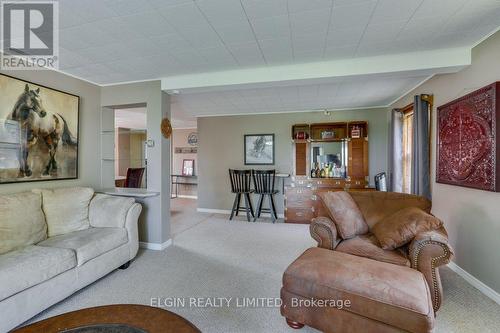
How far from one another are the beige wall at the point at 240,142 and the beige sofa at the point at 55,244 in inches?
121

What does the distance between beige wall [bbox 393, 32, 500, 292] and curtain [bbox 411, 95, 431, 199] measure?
0.37 ft

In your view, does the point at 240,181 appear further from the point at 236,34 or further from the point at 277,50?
the point at 236,34

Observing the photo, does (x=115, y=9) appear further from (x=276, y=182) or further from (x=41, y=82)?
(x=276, y=182)

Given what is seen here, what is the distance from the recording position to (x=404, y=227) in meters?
2.06

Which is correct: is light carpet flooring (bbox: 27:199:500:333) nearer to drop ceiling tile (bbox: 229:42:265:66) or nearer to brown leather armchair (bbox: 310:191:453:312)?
brown leather armchair (bbox: 310:191:453:312)

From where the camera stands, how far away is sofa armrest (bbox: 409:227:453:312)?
178 centimetres

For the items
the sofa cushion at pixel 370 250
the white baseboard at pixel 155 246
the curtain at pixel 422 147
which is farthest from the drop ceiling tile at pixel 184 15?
the curtain at pixel 422 147

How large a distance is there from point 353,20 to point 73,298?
3.43 m

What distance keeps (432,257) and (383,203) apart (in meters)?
0.89

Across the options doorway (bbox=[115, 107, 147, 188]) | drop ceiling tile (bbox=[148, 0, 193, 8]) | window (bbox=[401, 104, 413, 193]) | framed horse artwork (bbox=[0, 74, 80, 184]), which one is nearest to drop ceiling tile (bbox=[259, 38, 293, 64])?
drop ceiling tile (bbox=[148, 0, 193, 8])

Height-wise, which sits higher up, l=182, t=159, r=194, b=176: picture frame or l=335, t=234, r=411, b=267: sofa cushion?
l=182, t=159, r=194, b=176: picture frame

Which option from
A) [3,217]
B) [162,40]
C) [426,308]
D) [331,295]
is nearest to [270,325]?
[331,295]

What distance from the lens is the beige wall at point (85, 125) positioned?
296 cm

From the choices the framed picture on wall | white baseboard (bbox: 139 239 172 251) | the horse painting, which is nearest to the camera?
the horse painting
